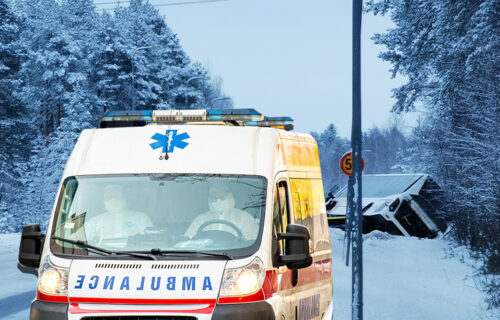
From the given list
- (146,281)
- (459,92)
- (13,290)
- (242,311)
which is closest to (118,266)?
(146,281)

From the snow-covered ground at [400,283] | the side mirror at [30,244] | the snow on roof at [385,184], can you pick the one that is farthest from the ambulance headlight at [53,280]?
the snow on roof at [385,184]

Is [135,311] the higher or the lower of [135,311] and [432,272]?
the higher

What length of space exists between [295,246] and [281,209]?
75 centimetres

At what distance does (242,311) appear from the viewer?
21.9 ft

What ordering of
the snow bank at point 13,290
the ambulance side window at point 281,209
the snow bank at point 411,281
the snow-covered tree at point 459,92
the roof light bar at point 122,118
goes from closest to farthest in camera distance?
the ambulance side window at point 281,209 → the roof light bar at point 122,118 → the snow bank at point 13,290 → the snow bank at point 411,281 → the snow-covered tree at point 459,92

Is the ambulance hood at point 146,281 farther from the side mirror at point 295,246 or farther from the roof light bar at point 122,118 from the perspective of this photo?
the roof light bar at point 122,118

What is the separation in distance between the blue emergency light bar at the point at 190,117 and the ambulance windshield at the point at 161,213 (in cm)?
109

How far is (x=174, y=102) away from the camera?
279ft

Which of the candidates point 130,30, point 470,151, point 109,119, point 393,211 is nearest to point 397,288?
point 470,151

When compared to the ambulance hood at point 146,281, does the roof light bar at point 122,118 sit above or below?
above

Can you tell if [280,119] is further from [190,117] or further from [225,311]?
[225,311]

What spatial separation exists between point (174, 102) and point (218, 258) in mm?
78554

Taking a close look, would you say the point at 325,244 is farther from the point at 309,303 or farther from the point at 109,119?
the point at 109,119

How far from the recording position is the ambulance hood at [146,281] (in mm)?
6695
